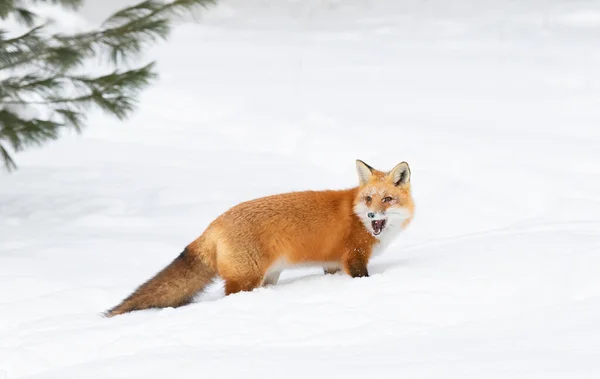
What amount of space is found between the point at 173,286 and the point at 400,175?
5.36ft

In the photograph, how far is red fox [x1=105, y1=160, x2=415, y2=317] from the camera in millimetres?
5402

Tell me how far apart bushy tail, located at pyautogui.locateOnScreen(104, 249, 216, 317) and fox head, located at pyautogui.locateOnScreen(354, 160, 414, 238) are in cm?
109

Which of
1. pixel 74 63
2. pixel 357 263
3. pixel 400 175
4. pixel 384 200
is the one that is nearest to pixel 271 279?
pixel 357 263

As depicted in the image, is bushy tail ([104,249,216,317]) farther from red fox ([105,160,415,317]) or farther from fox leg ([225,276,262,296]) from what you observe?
fox leg ([225,276,262,296])

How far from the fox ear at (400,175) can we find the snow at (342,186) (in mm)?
573

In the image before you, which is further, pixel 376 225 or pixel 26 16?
pixel 26 16

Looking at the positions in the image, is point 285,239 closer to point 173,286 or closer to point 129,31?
point 173,286

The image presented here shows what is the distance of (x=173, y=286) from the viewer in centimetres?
547

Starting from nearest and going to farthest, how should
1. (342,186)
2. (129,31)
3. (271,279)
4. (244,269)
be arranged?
(244,269) → (271,279) → (129,31) → (342,186)

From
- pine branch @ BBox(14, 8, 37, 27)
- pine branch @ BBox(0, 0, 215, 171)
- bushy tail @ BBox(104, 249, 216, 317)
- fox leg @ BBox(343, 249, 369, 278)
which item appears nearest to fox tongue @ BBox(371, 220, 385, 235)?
fox leg @ BBox(343, 249, 369, 278)

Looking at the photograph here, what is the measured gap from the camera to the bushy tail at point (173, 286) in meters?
5.41

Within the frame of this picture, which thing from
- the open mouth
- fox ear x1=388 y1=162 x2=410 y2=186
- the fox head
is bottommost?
the open mouth

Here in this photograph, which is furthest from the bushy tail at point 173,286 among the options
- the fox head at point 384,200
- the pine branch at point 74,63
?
the pine branch at point 74,63

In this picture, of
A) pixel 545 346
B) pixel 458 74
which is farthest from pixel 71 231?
pixel 458 74
